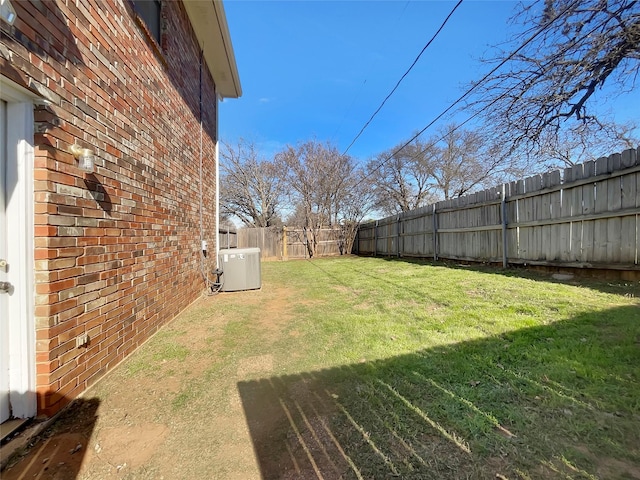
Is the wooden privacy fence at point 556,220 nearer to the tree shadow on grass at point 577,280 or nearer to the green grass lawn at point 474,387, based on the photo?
the tree shadow on grass at point 577,280

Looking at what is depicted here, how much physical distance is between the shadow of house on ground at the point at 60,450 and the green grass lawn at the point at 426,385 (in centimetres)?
41

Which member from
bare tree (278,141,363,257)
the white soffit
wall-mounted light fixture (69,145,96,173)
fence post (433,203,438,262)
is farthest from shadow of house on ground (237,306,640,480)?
bare tree (278,141,363,257)

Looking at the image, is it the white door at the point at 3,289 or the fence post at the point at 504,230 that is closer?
the white door at the point at 3,289

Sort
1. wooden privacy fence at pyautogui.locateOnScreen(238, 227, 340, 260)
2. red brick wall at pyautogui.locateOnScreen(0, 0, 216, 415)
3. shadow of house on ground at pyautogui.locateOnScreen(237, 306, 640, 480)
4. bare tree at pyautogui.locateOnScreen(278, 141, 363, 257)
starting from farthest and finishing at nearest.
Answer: bare tree at pyautogui.locateOnScreen(278, 141, 363, 257) < wooden privacy fence at pyautogui.locateOnScreen(238, 227, 340, 260) < red brick wall at pyautogui.locateOnScreen(0, 0, 216, 415) < shadow of house on ground at pyautogui.locateOnScreen(237, 306, 640, 480)

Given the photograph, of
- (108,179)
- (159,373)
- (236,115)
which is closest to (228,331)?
(159,373)

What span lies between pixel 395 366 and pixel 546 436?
103 centimetres

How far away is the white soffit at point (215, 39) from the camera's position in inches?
183

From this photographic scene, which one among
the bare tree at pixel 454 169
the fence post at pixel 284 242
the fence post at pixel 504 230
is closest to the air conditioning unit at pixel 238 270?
the fence post at pixel 504 230

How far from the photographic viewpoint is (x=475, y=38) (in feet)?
16.6

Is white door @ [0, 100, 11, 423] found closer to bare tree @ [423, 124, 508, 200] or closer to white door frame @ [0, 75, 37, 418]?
white door frame @ [0, 75, 37, 418]

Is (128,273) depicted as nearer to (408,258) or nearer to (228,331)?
(228,331)

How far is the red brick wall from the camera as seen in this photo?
1.75 meters

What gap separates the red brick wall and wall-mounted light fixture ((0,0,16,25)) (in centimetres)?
4

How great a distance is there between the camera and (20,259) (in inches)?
66.1
